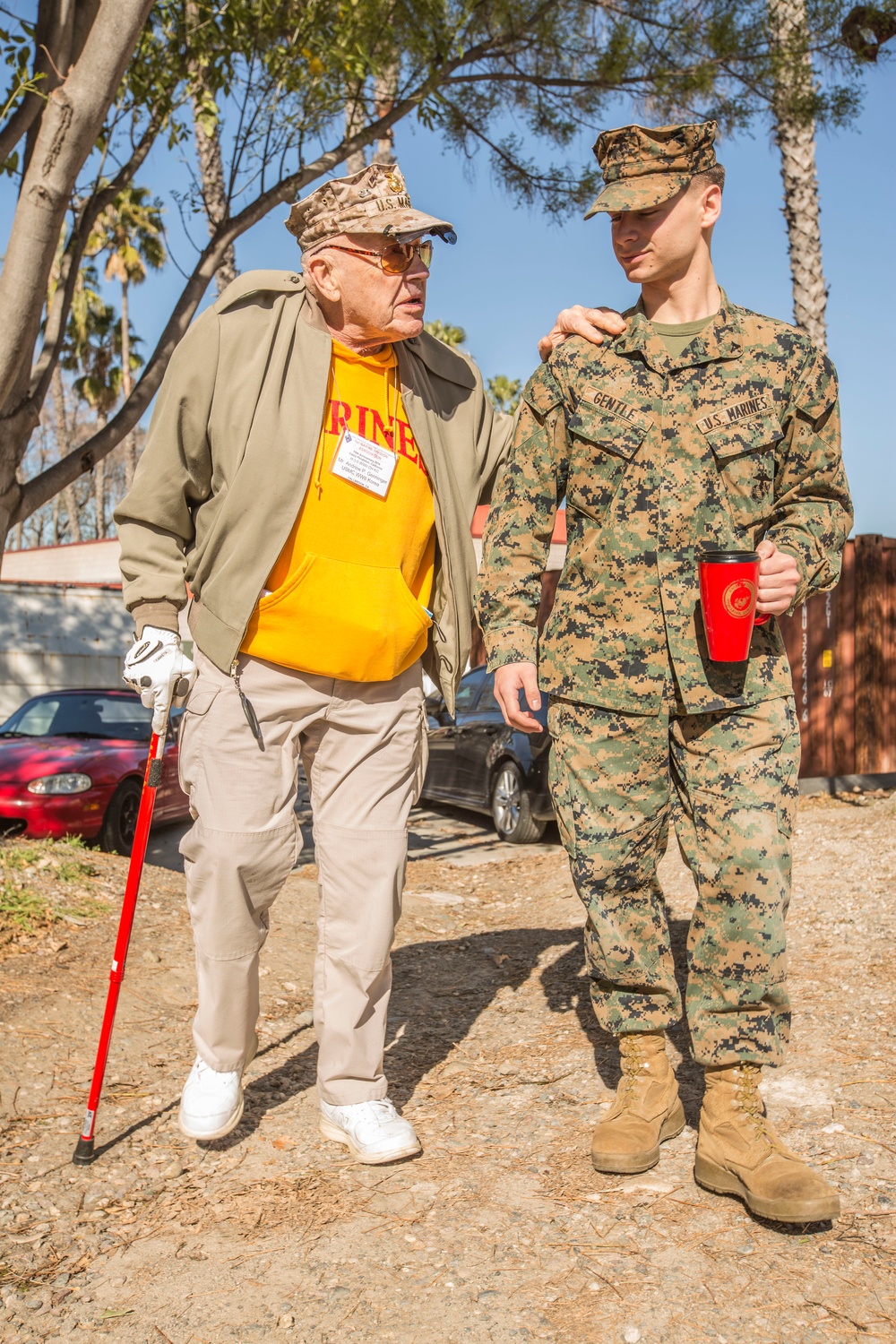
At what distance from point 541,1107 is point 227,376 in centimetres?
211

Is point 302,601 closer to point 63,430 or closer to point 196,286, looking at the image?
point 196,286

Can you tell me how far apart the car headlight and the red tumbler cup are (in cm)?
678

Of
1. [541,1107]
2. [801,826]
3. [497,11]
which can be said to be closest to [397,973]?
[541,1107]

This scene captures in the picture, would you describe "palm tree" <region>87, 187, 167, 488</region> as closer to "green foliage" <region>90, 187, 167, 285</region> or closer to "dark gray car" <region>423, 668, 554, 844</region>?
"green foliage" <region>90, 187, 167, 285</region>

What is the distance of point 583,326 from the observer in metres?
2.97

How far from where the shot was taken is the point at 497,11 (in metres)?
8.14

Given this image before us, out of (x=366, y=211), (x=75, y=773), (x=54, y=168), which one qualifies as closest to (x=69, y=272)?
(x=54, y=168)

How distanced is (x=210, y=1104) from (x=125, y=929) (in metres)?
0.51

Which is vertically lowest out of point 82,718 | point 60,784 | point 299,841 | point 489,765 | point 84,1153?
point 84,1153

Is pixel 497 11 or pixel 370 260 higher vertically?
pixel 497 11

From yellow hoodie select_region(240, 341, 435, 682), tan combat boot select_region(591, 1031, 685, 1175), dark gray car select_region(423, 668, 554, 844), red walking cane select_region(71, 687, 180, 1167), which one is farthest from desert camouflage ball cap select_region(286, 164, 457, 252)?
dark gray car select_region(423, 668, 554, 844)

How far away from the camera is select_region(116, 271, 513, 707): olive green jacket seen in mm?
2857

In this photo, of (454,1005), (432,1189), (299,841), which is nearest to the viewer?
(432,1189)

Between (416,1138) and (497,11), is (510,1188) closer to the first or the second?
(416,1138)
